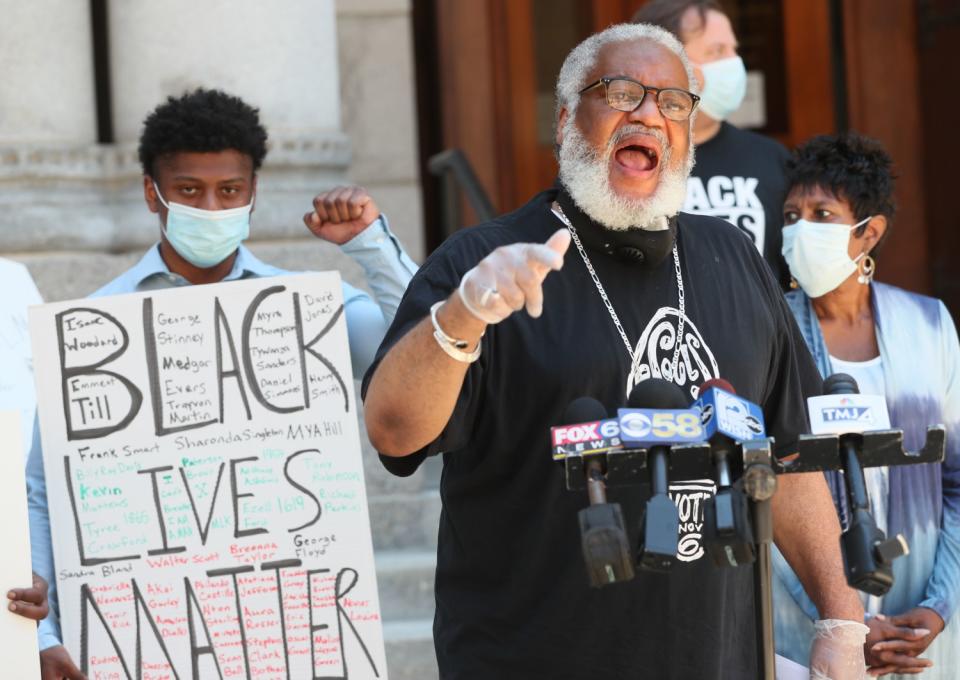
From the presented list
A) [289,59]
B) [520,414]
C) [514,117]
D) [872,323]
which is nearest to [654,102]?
[520,414]

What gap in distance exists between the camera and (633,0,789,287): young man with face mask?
467cm

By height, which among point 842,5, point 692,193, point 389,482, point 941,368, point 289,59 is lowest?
point 389,482

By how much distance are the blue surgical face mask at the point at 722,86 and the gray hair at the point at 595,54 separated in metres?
1.85

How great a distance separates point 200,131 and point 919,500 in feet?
6.99

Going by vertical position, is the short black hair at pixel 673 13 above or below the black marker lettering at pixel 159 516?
above

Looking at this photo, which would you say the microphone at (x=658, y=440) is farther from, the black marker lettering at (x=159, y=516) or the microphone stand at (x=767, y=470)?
the black marker lettering at (x=159, y=516)

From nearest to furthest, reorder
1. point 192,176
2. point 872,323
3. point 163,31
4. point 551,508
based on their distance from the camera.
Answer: point 551,508 < point 192,176 < point 872,323 < point 163,31

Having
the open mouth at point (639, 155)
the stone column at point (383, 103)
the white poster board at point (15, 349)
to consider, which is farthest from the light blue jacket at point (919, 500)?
the stone column at point (383, 103)

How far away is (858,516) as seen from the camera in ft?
7.43

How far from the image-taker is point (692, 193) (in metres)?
4.72

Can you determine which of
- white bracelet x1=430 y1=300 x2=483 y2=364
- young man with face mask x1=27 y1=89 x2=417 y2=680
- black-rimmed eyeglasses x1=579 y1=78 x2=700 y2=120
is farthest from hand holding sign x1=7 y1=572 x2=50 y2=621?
black-rimmed eyeglasses x1=579 y1=78 x2=700 y2=120

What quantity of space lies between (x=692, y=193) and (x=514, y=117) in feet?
9.38

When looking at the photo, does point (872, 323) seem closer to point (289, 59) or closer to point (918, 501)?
point (918, 501)

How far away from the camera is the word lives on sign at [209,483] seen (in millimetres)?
3355
